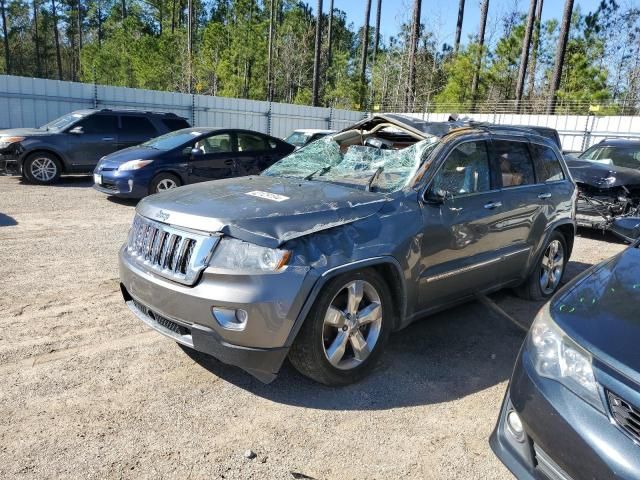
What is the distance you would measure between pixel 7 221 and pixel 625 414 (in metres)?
7.91

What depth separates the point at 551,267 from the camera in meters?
5.39

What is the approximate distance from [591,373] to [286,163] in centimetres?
319

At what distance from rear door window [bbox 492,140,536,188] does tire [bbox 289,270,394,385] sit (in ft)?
6.15

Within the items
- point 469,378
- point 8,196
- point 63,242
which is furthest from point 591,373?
point 8,196

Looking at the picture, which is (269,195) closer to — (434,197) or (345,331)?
(345,331)

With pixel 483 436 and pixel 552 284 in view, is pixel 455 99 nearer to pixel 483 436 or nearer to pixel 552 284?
pixel 552 284

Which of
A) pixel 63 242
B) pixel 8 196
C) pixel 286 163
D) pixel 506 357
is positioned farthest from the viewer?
pixel 8 196

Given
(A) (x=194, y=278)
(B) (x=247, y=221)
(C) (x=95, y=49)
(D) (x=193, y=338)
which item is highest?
(C) (x=95, y=49)

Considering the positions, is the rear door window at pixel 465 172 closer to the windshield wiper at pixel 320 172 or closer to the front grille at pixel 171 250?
the windshield wiper at pixel 320 172

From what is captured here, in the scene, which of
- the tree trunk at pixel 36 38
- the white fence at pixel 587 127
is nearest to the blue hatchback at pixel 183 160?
the white fence at pixel 587 127

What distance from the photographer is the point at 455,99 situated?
3534 cm

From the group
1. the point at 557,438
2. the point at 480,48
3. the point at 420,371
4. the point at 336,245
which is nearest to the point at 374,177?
the point at 336,245

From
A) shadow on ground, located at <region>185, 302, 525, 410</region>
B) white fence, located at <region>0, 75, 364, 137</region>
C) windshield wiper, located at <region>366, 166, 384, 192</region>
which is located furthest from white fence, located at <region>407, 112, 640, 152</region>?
windshield wiper, located at <region>366, 166, 384, 192</region>

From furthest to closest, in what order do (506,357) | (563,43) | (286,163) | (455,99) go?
1. (455,99)
2. (563,43)
3. (286,163)
4. (506,357)
